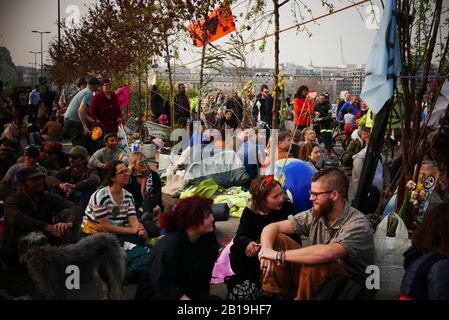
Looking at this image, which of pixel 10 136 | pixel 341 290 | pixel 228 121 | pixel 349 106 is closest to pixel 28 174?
pixel 341 290

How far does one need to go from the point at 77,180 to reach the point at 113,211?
82.3 inches

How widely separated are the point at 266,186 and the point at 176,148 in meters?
7.97

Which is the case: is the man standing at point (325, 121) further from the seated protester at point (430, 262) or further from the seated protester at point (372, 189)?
the seated protester at point (430, 262)

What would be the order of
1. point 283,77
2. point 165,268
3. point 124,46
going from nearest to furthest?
point 165,268 < point 283,77 < point 124,46

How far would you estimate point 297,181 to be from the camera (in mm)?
6551

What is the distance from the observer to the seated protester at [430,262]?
11.2ft

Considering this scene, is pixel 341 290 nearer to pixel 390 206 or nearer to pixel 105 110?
pixel 390 206

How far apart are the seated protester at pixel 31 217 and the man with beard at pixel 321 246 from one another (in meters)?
2.18

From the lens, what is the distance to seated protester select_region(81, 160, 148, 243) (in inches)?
225

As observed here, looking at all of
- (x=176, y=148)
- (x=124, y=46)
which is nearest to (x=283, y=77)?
(x=176, y=148)

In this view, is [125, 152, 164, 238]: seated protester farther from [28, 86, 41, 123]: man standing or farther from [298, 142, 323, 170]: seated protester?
[28, 86, 41, 123]: man standing

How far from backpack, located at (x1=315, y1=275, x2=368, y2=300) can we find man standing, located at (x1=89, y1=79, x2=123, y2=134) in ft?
25.6

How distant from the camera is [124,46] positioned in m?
19.6
